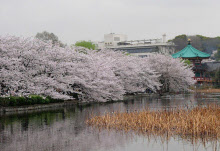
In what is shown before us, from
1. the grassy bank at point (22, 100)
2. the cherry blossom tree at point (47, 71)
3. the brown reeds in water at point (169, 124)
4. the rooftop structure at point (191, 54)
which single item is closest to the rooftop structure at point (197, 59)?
the rooftop structure at point (191, 54)

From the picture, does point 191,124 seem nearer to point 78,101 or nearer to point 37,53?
point 37,53

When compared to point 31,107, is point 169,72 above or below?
above

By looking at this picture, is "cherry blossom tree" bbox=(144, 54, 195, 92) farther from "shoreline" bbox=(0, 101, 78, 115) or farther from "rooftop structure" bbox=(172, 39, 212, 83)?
"shoreline" bbox=(0, 101, 78, 115)

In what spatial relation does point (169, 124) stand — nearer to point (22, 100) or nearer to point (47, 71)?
point (22, 100)

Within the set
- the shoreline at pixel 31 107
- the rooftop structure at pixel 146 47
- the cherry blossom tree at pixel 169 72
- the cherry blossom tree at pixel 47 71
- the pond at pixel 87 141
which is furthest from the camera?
the rooftop structure at pixel 146 47

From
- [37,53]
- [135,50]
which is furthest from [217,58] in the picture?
[37,53]

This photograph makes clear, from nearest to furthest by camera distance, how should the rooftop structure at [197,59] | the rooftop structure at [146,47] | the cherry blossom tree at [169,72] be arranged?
the cherry blossom tree at [169,72], the rooftop structure at [197,59], the rooftop structure at [146,47]

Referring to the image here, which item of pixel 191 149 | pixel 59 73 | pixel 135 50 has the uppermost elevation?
pixel 135 50

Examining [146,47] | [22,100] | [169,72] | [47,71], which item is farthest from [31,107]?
[146,47]

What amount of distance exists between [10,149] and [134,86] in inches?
1801

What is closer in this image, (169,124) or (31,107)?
(169,124)

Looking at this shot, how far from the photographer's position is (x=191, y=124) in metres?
18.0

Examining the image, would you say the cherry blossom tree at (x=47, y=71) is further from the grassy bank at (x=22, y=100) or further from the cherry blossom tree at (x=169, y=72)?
the cherry blossom tree at (x=169, y=72)

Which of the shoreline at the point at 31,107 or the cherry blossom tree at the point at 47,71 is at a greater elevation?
the cherry blossom tree at the point at 47,71
